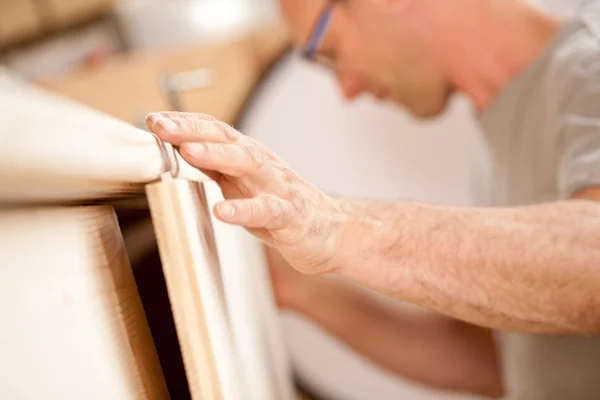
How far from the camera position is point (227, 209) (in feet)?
1.11

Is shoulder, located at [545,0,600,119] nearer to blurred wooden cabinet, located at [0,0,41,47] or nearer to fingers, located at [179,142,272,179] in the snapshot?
fingers, located at [179,142,272,179]

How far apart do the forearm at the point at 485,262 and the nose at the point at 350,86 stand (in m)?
0.78

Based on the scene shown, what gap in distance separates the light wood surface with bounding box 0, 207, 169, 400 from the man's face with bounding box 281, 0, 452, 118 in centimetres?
88

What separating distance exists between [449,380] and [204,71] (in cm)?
Answer: 98

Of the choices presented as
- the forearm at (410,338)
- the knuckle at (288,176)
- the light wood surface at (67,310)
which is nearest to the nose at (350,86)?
the forearm at (410,338)

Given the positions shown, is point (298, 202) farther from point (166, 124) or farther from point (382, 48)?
point (382, 48)

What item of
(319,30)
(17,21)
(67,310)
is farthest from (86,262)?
(17,21)

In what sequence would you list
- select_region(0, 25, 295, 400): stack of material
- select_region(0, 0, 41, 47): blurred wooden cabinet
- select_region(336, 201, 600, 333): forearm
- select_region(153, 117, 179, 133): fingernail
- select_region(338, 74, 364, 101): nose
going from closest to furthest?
select_region(0, 25, 295, 400): stack of material, select_region(153, 117, 179, 133): fingernail, select_region(336, 201, 600, 333): forearm, select_region(338, 74, 364, 101): nose, select_region(0, 0, 41, 47): blurred wooden cabinet

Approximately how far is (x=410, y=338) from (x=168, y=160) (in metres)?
0.95

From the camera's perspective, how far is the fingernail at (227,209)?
13.2 inches

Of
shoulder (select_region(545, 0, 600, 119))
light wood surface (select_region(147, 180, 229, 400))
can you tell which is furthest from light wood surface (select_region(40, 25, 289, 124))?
light wood surface (select_region(147, 180, 229, 400))

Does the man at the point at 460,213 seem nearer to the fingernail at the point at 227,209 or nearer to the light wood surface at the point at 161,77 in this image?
the fingernail at the point at 227,209

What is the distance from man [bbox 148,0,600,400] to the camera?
1.29 feet

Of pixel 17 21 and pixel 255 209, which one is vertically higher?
pixel 17 21
